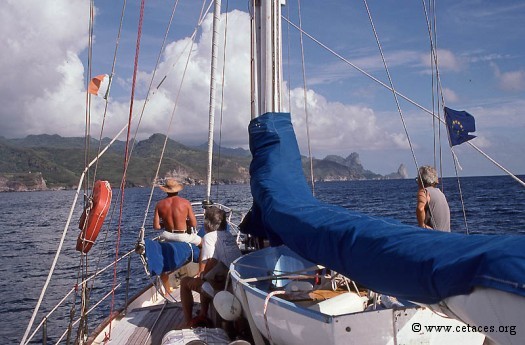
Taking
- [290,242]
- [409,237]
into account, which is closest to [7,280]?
[290,242]

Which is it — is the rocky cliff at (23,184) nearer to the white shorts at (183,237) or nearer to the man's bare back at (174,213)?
the man's bare back at (174,213)

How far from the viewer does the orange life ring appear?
17.3 feet

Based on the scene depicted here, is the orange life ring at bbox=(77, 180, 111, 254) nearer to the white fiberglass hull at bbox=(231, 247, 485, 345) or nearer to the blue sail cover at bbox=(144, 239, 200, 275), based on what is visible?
the blue sail cover at bbox=(144, 239, 200, 275)

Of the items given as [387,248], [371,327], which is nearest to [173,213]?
[371,327]

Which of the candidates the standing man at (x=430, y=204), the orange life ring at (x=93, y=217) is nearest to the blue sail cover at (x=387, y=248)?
the orange life ring at (x=93, y=217)

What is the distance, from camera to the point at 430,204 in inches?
259

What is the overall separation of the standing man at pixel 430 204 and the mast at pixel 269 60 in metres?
2.01

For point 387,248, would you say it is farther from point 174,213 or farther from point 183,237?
point 174,213

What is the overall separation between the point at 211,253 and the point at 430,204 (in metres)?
2.77

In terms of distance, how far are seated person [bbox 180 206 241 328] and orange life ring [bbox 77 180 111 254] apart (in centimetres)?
112

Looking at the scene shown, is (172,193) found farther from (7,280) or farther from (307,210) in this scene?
(7,280)

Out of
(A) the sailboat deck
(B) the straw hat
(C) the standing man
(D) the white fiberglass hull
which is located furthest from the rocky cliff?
(D) the white fiberglass hull

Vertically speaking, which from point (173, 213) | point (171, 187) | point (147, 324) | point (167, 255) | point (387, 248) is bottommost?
point (147, 324)

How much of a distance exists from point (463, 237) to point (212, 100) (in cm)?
684
